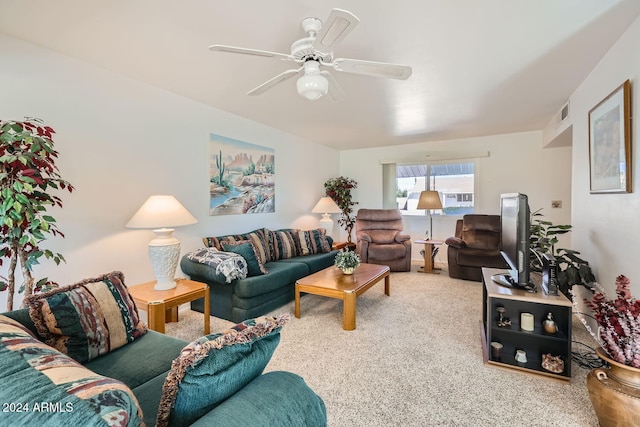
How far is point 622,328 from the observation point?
57.6 inches

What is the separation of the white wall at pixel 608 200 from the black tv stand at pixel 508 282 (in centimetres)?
53

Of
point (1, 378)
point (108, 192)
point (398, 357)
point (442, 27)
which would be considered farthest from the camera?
point (108, 192)

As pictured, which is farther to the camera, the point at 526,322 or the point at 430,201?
the point at 430,201

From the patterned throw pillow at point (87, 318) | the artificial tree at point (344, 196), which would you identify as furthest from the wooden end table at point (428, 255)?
the patterned throw pillow at point (87, 318)

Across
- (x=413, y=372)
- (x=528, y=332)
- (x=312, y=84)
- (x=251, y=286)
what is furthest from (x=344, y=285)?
(x=312, y=84)

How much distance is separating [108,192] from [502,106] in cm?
431

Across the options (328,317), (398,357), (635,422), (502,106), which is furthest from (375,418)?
(502,106)

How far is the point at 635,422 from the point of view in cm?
138

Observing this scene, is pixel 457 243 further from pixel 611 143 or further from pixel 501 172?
pixel 611 143

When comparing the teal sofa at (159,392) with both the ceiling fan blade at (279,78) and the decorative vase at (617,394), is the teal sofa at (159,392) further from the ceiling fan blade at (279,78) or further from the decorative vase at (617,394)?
the ceiling fan blade at (279,78)

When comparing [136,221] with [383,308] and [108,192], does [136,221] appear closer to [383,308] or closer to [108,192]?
[108,192]

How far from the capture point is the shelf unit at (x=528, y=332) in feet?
6.53

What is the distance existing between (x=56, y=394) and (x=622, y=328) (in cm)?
222

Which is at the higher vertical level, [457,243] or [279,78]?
[279,78]
